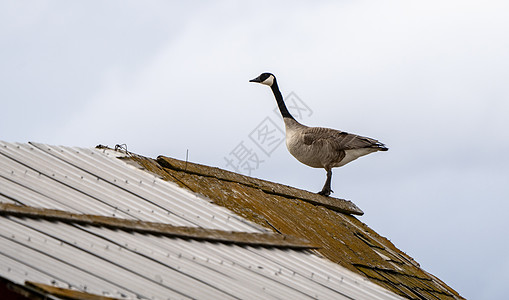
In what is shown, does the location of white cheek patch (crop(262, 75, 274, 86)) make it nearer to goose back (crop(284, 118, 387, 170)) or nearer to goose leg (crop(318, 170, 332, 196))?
goose back (crop(284, 118, 387, 170))

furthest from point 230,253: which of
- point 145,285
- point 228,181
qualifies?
point 228,181

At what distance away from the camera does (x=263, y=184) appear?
9.46m

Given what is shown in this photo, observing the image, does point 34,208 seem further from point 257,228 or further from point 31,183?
point 257,228

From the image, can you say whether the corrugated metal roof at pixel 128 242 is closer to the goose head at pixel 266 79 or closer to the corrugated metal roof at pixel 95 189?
the corrugated metal roof at pixel 95 189

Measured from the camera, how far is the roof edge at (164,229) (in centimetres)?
505

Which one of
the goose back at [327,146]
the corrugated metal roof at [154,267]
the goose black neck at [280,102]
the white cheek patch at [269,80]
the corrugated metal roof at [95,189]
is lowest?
the corrugated metal roof at [154,267]

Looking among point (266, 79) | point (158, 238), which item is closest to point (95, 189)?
point (158, 238)

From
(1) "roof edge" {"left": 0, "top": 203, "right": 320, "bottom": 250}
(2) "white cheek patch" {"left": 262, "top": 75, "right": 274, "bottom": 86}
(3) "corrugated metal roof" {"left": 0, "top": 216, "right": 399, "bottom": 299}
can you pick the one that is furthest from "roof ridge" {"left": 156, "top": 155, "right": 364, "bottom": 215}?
(2) "white cheek patch" {"left": 262, "top": 75, "right": 274, "bottom": 86}

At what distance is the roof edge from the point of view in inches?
199

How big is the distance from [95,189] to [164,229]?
A: 91 centimetres

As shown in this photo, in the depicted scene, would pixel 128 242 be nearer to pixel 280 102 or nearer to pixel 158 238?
pixel 158 238

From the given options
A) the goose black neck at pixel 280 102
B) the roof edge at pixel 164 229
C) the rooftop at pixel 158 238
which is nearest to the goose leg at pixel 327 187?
the goose black neck at pixel 280 102

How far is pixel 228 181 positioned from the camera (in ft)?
29.1

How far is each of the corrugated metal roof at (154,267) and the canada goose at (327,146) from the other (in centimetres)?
636
